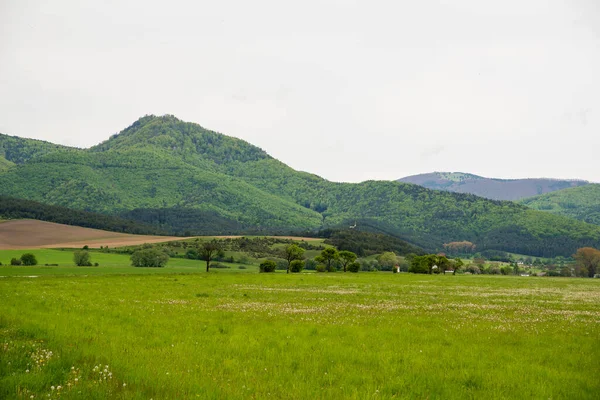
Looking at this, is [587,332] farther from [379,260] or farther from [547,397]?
[379,260]

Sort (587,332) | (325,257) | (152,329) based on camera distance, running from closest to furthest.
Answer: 1. (152,329)
2. (587,332)
3. (325,257)

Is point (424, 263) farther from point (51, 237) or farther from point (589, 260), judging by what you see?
point (51, 237)

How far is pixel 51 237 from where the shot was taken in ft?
508

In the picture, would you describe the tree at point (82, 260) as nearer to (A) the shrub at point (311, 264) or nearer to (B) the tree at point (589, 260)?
(A) the shrub at point (311, 264)

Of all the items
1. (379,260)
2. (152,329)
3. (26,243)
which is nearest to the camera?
(152,329)

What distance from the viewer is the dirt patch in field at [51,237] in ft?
464

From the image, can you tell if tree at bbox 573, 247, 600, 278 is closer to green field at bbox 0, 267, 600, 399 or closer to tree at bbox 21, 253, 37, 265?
green field at bbox 0, 267, 600, 399

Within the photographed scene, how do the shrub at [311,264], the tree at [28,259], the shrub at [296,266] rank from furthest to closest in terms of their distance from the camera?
1. the shrub at [311,264]
2. the tree at [28,259]
3. the shrub at [296,266]

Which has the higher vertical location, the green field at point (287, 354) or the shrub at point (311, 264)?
the green field at point (287, 354)

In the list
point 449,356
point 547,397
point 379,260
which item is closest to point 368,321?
point 449,356

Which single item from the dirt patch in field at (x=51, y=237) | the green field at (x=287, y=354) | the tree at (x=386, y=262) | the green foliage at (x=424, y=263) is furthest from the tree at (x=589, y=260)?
the green field at (x=287, y=354)

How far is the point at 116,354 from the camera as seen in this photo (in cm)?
1199

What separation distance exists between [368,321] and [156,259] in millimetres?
97645

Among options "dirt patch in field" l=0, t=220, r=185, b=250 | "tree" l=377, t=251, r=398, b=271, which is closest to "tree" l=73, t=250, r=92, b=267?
"dirt patch in field" l=0, t=220, r=185, b=250
